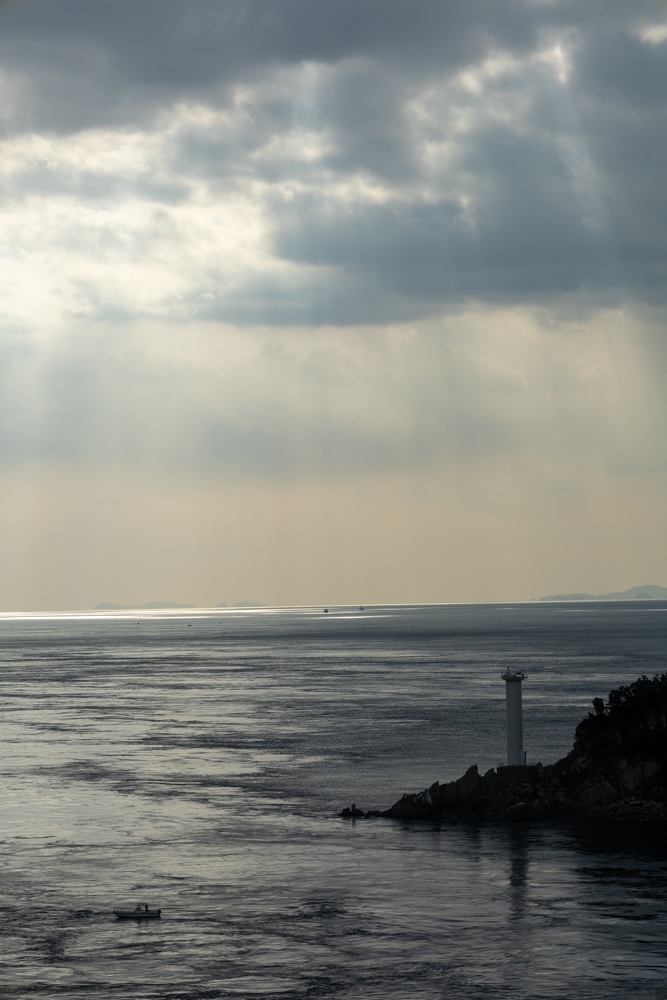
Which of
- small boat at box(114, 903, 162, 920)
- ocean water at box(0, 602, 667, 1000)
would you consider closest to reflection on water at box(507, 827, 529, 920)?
ocean water at box(0, 602, 667, 1000)

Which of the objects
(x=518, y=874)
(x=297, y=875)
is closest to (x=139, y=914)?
(x=297, y=875)

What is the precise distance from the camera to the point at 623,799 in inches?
1547

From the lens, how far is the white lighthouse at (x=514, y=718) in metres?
39.9

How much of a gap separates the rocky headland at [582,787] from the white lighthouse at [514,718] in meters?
0.42

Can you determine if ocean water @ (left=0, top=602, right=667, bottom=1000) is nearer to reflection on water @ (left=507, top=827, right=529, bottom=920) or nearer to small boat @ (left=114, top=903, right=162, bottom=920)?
reflection on water @ (left=507, top=827, right=529, bottom=920)

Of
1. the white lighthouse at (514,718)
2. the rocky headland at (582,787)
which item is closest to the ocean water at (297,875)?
the rocky headland at (582,787)

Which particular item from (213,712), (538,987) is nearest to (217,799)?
(538,987)

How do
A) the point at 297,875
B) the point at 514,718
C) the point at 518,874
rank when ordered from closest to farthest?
the point at 518,874 < the point at 297,875 < the point at 514,718

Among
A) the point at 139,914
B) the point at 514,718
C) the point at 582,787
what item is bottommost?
the point at 139,914

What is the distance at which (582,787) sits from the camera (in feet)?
131

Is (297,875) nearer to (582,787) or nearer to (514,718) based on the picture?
(514,718)

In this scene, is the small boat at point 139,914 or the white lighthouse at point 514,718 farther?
the white lighthouse at point 514,718

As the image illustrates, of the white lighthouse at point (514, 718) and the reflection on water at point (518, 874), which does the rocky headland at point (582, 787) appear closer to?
the white lighthouse at point (514, 718)

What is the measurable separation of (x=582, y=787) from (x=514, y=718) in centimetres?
300
